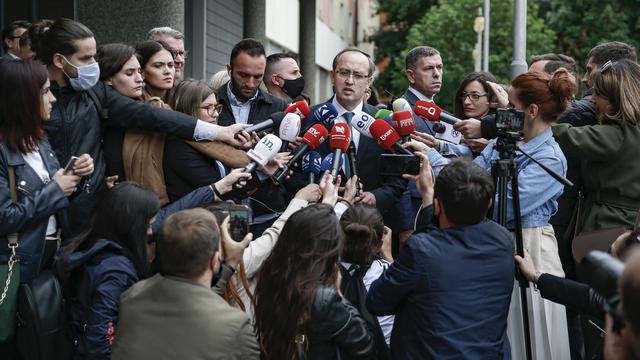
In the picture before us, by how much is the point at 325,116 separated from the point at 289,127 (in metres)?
0.40

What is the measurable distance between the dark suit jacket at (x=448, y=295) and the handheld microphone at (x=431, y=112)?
4.96 ft

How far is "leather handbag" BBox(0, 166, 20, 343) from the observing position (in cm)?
446

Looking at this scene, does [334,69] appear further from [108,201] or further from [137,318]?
[137,318]

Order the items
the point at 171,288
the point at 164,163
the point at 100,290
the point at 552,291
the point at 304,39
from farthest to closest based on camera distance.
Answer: the point at 304,39, the point at 164,163, the point at 552,291, the point at 100,290, the point at 171,288

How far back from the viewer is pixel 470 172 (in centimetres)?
440

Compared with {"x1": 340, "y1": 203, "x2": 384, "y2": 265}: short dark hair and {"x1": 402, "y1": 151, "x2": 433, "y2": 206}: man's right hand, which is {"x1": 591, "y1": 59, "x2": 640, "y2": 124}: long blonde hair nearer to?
{"x1": 402, "y1": 151, "x2": 433, "y2": 206}: man's right hand

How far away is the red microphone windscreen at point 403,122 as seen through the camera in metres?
5.52

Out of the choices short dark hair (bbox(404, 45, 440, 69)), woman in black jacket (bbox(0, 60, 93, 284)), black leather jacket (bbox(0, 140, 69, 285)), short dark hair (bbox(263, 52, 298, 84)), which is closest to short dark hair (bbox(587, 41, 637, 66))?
short dark hair (bbox(404, 45, 440, 69))

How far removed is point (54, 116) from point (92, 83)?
286 mm

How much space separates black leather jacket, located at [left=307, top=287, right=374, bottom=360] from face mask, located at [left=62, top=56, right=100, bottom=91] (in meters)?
1.92

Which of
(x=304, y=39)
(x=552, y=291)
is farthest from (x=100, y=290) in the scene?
(x=304, y=39)

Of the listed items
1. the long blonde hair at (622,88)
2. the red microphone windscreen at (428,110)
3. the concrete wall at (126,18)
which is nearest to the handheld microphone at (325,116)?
the red microphone windscreen at (428,110)

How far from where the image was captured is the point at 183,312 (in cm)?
370

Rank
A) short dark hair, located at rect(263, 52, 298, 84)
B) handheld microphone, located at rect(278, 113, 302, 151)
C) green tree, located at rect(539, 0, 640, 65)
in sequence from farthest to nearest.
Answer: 1. green tree, located at rect(539, 0, 640, 65)
2. short dark hair, located at rect(263, 52, 298, 84)
3. handheld microphone, located at rect(278, 113, 302, 151)
